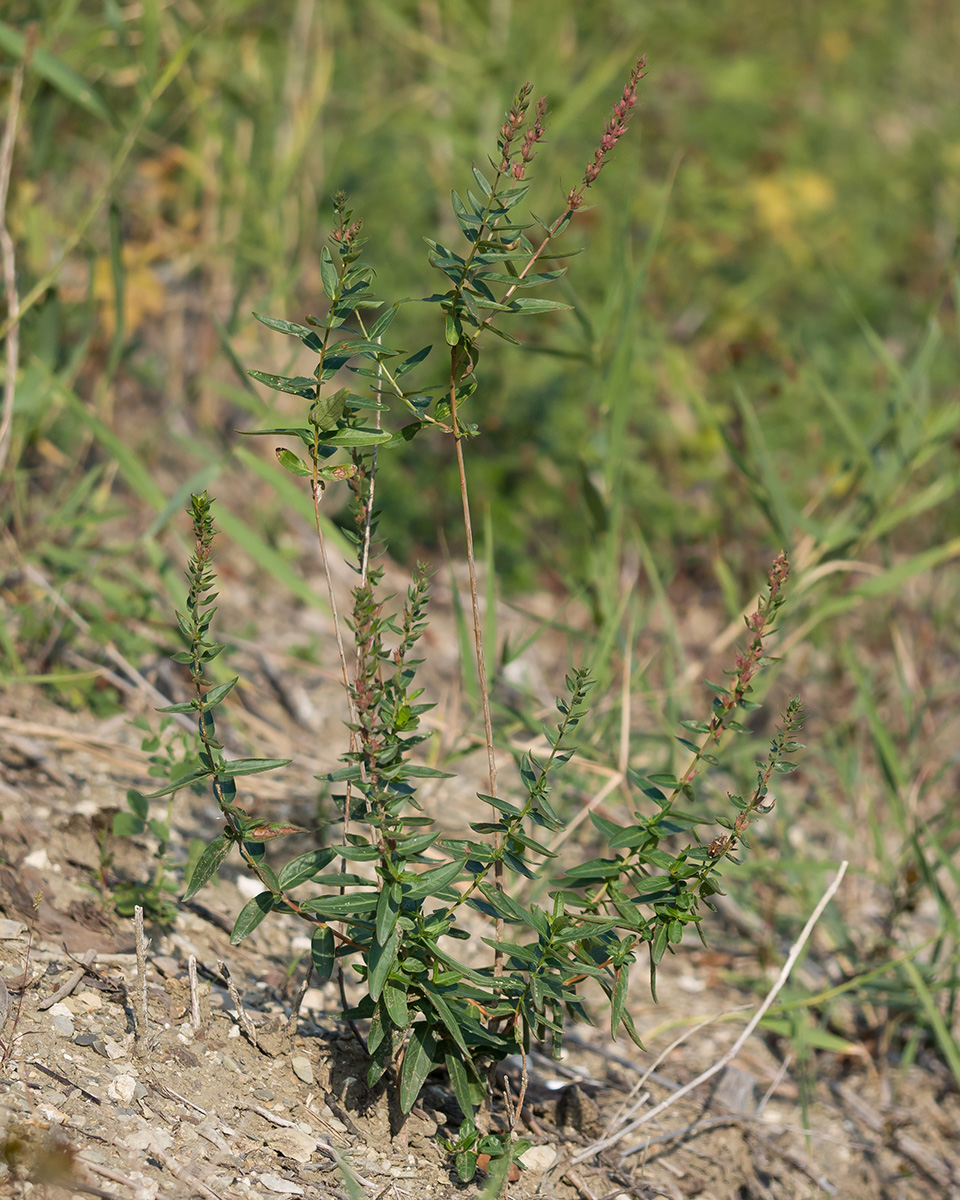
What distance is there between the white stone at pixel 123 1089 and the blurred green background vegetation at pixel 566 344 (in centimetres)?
95

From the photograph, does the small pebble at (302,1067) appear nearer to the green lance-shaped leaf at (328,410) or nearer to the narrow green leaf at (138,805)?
the narrow green leaf at (138,805)

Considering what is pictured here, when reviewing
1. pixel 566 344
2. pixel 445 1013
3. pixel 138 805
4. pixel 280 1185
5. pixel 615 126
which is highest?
pixel 566 344

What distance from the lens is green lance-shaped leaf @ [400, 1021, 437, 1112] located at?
1311mm

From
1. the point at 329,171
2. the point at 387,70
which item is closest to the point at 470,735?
the point at 329,171

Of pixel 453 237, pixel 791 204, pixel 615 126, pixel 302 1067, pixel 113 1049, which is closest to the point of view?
pixel 615 126

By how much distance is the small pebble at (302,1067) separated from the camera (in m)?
1.46

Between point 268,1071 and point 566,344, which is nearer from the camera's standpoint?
point 268,1071

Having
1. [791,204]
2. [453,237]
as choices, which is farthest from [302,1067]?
[791,204]

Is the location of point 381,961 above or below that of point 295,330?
below

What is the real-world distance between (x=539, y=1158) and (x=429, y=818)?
59 cm

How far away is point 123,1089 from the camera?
1296 mm

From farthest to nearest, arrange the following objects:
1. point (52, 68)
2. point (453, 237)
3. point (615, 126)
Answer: point (453, 237) < point (52, 68) < point (615, 126)

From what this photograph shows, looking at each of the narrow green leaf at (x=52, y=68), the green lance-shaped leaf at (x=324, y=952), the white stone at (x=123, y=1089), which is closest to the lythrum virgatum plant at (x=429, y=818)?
the green lance-shaped leaf at (x=324, y=952)

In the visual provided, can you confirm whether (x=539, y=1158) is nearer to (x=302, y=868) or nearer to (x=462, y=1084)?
(x=462, y=1084)
